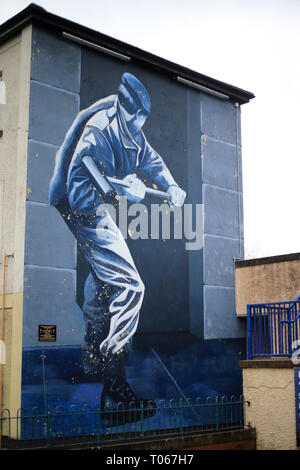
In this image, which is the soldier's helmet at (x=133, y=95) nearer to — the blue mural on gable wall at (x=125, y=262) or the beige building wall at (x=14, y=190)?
the blue mural on gable wall at (x=125, y=262)

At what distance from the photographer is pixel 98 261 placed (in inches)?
576

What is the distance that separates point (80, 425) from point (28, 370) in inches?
66.9

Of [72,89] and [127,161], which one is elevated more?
[72,89]

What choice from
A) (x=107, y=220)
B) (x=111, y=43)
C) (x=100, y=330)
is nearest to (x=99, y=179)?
(x=107, y=220)

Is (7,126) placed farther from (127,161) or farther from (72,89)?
(127,161)

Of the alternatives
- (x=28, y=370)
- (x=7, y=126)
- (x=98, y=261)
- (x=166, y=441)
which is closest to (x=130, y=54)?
(x=7, y=126)

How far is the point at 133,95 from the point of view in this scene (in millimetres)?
16156

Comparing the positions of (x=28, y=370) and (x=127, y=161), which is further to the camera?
(x=127, y=161)

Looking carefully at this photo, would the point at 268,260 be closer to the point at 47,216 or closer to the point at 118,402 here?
the point at 118,402

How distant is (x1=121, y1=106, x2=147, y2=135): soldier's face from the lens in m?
15.9

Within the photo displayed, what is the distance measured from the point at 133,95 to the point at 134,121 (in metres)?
0.69

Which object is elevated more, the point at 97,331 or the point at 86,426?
the point at 97,331

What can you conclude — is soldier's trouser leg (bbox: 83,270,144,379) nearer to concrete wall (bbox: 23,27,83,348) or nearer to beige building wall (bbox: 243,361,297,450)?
concrete wall (bbox: 23,27,83,348)

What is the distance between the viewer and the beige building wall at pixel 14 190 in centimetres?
1314
